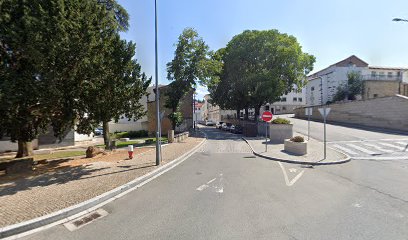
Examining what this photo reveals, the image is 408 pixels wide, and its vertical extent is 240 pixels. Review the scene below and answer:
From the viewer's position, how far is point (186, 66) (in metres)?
29.5

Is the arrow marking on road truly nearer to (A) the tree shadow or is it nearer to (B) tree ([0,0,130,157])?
(A) the tree shadow

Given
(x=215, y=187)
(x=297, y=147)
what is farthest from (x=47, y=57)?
(x=297, y=147)

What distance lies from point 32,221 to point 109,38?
10.2m

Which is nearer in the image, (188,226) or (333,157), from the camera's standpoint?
(188,226)

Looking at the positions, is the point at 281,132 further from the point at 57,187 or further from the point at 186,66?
the point at 57,187

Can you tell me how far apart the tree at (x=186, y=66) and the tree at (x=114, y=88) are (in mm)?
10345

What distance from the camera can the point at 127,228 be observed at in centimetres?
543

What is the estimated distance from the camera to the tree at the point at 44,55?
9594 millimetres

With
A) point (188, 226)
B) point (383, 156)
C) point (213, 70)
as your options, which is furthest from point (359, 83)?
point (188, 226)

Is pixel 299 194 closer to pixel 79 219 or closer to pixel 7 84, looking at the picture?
pixel 79 219

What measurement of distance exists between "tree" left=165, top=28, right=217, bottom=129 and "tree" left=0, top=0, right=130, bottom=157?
57.3 feet

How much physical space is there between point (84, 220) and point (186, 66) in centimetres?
2490

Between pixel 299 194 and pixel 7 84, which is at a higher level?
pixel 7 84

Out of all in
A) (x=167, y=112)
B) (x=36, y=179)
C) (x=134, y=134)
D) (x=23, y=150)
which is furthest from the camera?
(x=167, y=112)
